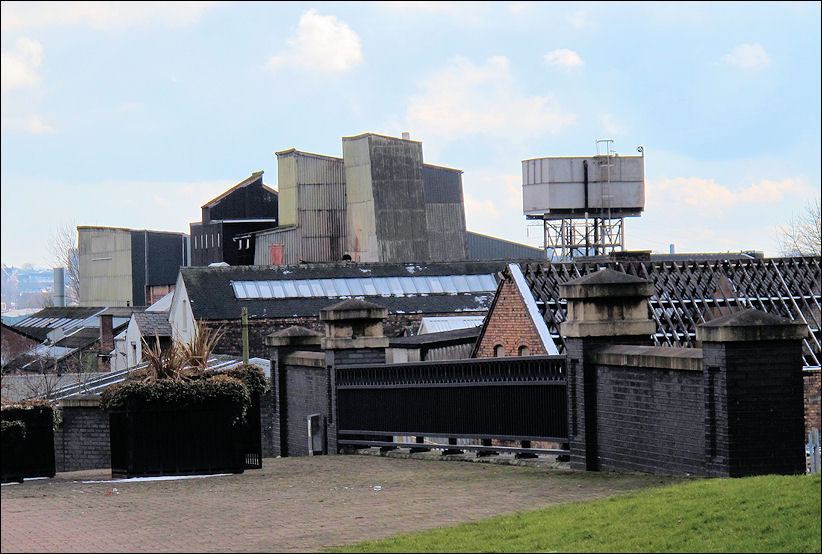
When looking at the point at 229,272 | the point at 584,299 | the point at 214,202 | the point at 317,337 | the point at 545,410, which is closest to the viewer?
the point at 584,299

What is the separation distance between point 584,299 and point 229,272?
41.9 metres

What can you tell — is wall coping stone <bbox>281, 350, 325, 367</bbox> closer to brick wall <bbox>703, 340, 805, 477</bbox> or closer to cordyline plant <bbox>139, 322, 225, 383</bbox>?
cordyline plant <bbox>139, 322, 225, 383</bbox>

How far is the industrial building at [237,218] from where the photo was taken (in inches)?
3027

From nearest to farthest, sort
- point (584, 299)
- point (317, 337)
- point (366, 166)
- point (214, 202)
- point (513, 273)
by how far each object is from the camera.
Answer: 1. point (584, 299)
2. point (317, 337)
3. point (513, 273)
4. point (366, 166)
5. point (214, 202)

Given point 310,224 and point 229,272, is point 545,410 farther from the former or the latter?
point 310,224

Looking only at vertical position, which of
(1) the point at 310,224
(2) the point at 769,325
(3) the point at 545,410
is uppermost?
(1) the point at 310,224

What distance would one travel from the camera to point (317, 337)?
24.2 metres

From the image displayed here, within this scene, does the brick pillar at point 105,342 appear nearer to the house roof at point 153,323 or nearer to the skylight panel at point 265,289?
the house roof at point 153,323

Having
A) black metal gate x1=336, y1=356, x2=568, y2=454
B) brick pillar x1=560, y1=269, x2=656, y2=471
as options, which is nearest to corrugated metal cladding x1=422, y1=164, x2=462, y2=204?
black metal gate x1=336, y1=356, x2=568, y2=454

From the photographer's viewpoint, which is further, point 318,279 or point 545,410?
point 318,279

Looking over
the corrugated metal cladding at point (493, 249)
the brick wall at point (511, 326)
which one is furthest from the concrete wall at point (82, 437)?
the corrugated metal cladding at point (493, 249)

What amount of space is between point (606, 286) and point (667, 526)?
5.81 metres

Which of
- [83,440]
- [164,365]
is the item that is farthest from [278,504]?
[83,440]

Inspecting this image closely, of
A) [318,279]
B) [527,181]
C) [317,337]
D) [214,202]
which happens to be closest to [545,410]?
[317,337]
